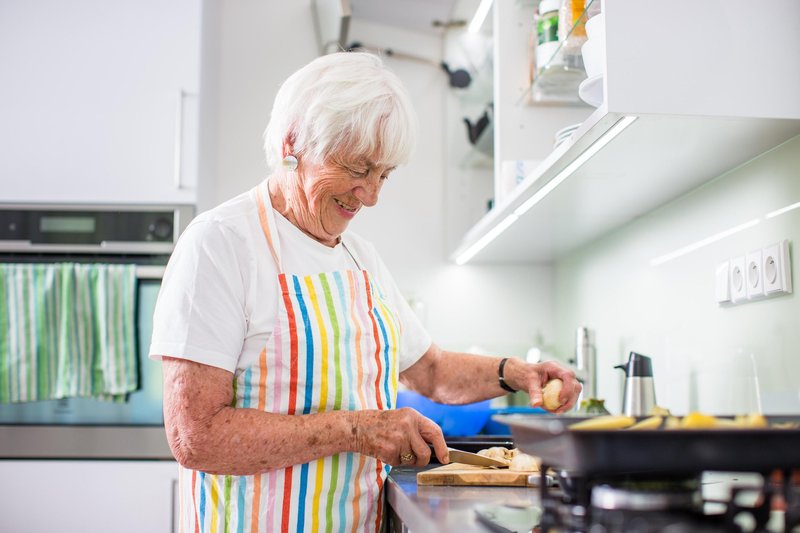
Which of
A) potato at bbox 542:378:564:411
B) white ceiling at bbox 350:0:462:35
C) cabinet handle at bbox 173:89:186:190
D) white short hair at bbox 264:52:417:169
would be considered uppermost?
white ceiling at bbox 350:0:462:35

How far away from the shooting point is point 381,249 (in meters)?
2.93

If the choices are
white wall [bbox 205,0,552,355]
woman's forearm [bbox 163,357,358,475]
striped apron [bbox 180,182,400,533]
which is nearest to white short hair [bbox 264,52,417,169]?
striped apron [bbox 180,182,400,533]

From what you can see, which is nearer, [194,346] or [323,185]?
[194,346]

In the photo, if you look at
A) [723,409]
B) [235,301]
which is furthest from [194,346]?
[723,409]

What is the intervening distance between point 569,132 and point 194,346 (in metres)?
0.80

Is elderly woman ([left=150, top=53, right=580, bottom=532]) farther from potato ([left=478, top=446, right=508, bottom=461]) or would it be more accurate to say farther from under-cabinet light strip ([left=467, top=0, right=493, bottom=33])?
under-cabinet light strip ([left=467, top=0, right=493, bottom=33])

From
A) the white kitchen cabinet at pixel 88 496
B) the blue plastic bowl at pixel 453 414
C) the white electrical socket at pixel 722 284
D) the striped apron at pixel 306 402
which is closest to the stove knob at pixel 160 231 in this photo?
the white kitchen cabinet at pixel 88 496

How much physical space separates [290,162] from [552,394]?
2.06ft

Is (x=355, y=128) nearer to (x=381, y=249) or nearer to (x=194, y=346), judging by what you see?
(x=194, y=346)

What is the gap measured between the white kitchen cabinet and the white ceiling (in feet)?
5.51

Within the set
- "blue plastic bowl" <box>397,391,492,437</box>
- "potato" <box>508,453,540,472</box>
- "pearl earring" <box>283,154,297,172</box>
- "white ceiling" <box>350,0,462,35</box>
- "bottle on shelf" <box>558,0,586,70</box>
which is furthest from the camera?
"white ceiling" <box>350,0,462,35</box>

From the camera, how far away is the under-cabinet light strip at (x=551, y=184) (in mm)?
1256

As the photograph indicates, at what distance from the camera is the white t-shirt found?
3.90 ft

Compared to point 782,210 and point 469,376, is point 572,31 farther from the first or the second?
point 469,376
